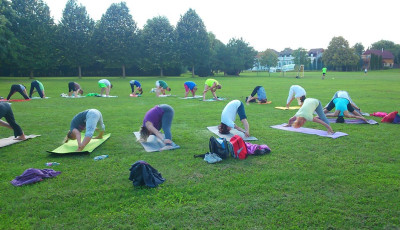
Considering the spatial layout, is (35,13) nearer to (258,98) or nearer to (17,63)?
(17,63)

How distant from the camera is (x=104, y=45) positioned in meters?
45.8

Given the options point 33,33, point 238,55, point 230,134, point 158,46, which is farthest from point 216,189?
point 238,55

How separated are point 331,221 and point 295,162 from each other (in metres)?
2.16

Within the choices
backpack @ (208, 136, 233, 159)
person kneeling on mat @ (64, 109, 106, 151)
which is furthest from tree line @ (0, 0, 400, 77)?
backpack @ (208, 136, 233, 159)

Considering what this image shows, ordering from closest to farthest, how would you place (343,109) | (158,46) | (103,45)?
(343,109)
(103,45)
(158,46)

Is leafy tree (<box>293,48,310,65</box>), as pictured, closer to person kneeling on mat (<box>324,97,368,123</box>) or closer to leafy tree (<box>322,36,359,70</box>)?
leafy tree (<box>322,36,359,70</box>)

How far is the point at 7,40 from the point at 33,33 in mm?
5405

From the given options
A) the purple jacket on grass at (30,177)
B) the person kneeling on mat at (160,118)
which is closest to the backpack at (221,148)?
the person kneeling on mat at (160,118)

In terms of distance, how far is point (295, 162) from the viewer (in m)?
5.67

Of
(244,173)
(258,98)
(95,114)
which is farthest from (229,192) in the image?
(258,98)

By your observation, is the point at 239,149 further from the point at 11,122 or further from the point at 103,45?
the point at 103,45

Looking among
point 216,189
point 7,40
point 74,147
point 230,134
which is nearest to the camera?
point 216,189

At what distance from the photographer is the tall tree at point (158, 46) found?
161 feet

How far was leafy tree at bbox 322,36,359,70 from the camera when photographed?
7712cm
